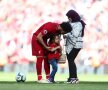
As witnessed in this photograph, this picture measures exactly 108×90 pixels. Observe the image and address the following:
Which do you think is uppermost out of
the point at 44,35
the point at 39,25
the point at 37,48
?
the point at 39,25

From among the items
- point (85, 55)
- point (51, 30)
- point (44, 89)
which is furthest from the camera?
point (85, 55)

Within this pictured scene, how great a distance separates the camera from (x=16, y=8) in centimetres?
2234

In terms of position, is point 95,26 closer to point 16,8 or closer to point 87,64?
point 87,64

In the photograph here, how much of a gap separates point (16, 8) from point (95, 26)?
9.51ft

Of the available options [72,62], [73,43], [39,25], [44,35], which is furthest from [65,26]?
[39,25]

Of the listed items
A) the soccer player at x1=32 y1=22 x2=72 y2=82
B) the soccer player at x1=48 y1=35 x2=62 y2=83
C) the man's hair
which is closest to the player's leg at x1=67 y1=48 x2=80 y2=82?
the soccer player at x1=48 y1=35 x2=62 y2=83

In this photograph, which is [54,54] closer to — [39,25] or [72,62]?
[72,62]

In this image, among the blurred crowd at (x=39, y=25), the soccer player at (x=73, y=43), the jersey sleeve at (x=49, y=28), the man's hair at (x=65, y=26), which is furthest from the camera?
the blurred crowd at (x=39, y=25)

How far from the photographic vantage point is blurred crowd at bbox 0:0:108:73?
22031mm

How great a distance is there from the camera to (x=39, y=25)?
22.0 metres

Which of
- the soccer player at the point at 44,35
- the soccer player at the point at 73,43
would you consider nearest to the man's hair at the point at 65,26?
the soccer player at the point at 44,35

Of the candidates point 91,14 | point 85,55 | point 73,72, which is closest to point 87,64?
point 85,55

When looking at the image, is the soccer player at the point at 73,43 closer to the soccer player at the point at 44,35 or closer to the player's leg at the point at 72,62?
the player's leg at the point at 72,62

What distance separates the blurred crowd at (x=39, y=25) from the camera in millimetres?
22031
